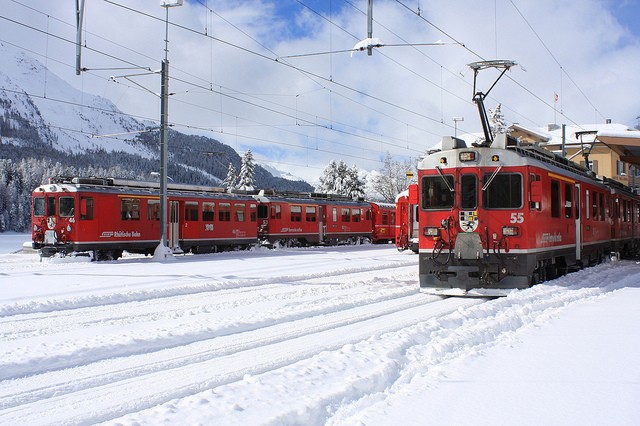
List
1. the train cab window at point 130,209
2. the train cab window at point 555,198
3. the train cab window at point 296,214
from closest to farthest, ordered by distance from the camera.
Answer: the train cab window at point 555,198 → the train cab window at point 130,209 → the train cab window at point 296,214

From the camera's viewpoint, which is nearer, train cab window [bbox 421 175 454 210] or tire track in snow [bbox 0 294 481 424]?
tire track in snow [bbox 0 294 481 424]

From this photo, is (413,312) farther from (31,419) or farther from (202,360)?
(31,419)

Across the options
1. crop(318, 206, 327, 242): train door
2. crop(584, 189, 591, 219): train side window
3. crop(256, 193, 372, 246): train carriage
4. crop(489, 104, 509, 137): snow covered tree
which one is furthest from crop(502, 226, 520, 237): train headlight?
crop(489, 104, 509, 137): snow covered tree

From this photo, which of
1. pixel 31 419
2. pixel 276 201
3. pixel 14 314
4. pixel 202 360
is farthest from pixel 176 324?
pixel 276 201

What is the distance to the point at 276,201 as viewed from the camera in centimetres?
3438

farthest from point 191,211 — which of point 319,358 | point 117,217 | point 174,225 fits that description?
point 319,358

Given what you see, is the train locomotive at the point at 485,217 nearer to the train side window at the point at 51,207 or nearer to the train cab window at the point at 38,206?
the train side window at the point at 51,207

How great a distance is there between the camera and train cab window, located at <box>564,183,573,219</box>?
14680 millimetres

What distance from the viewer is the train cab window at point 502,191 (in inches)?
478

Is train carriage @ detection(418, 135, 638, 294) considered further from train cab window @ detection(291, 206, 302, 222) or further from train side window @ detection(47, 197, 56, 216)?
train cab window @ detection(291, 206, 302, 222)

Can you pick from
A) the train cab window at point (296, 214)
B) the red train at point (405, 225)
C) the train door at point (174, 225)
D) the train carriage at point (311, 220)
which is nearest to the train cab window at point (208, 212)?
the train door at point (174, 225)

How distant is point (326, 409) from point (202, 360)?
2.37m

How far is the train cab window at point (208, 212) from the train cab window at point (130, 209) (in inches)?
158

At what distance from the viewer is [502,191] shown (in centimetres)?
1223
